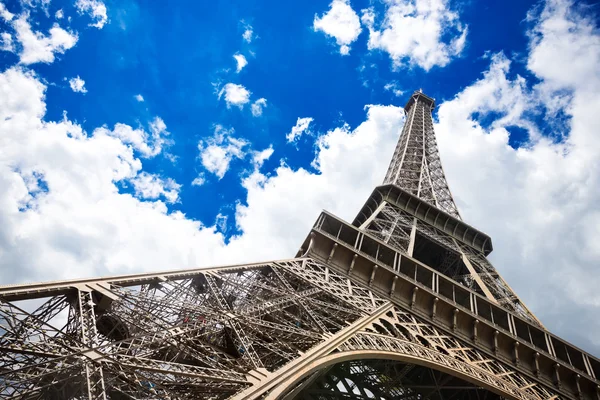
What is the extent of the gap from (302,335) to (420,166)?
112 feet

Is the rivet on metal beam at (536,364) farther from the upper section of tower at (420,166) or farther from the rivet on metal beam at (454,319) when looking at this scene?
the upper section of tower at (420,166)

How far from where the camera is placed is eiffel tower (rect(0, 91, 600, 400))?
8.29 metres

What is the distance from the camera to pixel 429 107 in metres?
61.3

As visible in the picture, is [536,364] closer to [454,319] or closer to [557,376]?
[557,376]

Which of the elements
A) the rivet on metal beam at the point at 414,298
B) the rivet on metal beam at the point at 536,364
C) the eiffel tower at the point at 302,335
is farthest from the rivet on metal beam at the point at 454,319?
the rivet on metal beam at the point at 536,364

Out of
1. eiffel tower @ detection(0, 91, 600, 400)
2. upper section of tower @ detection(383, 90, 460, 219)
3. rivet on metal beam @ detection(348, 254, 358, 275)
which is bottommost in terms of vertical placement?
eiffel tower @ detection(0, 91, 600, 400)

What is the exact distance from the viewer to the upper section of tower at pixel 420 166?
38.5 meters

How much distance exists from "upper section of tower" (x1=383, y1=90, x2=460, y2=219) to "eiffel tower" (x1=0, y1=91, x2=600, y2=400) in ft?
33.4

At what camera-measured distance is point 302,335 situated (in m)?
12.2

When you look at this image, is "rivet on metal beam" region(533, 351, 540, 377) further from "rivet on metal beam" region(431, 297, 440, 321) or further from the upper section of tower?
the upper section of tower

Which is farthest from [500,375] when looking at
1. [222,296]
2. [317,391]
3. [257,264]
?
[222,296]

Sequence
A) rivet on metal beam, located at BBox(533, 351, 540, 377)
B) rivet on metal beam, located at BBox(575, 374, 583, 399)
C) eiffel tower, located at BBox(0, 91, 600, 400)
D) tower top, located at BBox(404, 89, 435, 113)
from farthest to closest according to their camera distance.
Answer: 1. tower top, located at BBox(404, 89, 435, 113)
2. rivet on metal beam, located at BBox(533, 351, 540, 377)
3. rivet on metal beam, located at BBox(575, 374, 583, 399)
4. eiffel tower, located at BBox(0, 91, 600, 400)

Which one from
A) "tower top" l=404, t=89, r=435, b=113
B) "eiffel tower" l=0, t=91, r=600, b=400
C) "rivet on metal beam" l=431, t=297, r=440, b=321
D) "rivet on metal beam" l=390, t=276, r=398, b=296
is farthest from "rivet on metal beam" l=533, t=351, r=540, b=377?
"tower top" l=404, t=89, r=435, b=113

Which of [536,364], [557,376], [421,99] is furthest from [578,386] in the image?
[421,99]
